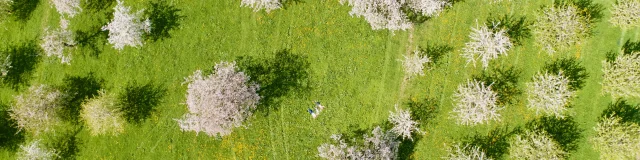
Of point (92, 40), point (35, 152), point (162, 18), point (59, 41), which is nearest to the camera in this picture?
point (59, 41)

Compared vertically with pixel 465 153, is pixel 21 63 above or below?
above

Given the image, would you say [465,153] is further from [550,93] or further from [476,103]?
[550,93]

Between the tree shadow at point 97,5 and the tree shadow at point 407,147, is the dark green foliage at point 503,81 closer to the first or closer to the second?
the tree shadow at point 407,147

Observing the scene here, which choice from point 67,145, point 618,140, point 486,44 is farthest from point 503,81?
point 67,145

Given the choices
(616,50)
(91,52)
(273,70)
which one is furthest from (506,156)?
(91,52)

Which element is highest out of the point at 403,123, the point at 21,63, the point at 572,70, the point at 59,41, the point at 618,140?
the point at 572,70

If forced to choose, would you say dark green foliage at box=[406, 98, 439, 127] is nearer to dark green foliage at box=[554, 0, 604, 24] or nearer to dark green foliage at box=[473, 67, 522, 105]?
dark green foliage at box=[473, 67, 522, 105]

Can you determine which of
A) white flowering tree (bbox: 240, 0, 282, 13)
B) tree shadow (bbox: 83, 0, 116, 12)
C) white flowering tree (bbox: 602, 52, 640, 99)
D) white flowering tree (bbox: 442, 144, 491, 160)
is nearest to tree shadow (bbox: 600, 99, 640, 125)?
white flowering tree (bbox: 602, 52, 640, 99)
